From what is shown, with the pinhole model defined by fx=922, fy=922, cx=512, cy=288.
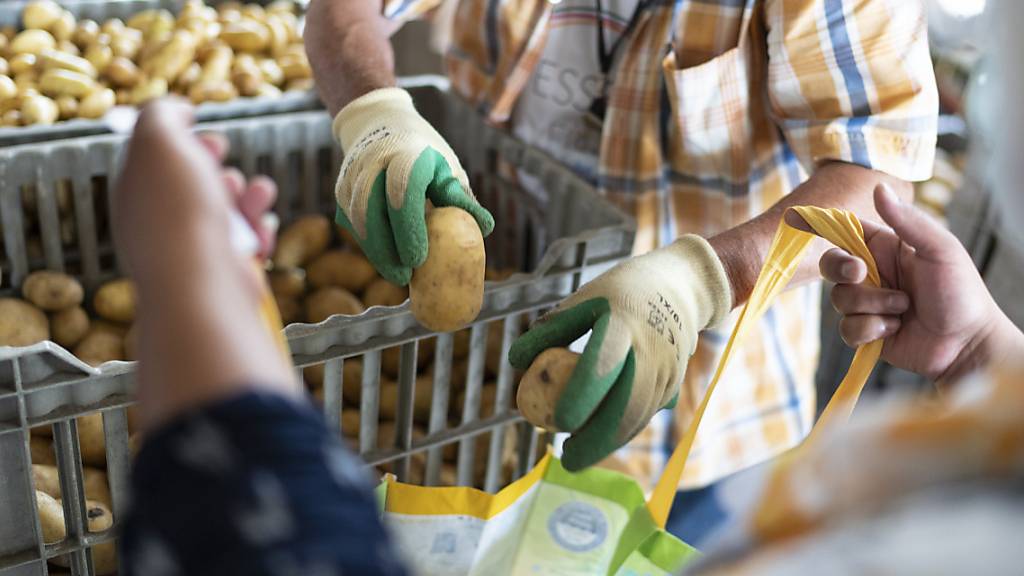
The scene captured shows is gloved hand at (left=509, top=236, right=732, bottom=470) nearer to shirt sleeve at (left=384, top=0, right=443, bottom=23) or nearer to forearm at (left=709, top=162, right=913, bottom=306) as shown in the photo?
forearm at (left=709, top=162, right=913, bottom=306)

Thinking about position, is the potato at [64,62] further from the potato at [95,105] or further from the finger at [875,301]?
the finger at [875,301]

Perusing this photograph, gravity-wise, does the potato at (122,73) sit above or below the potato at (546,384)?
below

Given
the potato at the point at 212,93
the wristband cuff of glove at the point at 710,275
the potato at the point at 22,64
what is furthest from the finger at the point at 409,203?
the potato at the point at 22,64

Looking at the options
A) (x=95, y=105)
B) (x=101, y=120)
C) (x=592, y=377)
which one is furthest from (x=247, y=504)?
(x=95, y=105)

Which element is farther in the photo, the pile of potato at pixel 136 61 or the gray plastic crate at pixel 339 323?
the pile of potato at pixel 136 61

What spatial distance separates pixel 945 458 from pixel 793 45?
2.17 ft

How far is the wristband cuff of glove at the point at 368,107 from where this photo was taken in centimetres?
86

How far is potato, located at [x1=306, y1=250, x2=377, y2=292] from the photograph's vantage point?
1151 millimetres

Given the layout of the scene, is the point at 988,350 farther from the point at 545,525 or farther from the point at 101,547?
the point at 101,547

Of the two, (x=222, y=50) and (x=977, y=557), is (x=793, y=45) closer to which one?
(x=977, y=557)

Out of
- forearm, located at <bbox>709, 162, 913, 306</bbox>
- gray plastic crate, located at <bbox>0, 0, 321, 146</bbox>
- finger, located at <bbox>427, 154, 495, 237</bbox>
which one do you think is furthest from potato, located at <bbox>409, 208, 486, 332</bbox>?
gray plastic crate, located at <bbox>0, 0, 321, 146</bbox>

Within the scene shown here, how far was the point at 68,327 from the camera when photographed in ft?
3.45

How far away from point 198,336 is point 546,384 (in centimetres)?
30

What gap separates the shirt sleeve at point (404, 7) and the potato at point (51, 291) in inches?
19.6
